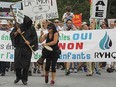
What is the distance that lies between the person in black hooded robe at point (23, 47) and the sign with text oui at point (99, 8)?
4546 millimetres

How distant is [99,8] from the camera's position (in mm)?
19344

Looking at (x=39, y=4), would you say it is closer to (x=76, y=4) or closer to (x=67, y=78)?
(x=67, y=78)

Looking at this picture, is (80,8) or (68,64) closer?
(68,64)

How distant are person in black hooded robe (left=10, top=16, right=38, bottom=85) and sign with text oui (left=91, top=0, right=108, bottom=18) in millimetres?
4546

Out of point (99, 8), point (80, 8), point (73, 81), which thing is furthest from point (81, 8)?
point (73, 81)

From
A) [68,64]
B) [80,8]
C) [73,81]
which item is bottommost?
[73,81]

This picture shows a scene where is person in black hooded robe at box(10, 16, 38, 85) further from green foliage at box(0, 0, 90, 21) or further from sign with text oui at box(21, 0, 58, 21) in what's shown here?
green foliage at box(0, 0, 90, 21)

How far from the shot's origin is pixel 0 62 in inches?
759

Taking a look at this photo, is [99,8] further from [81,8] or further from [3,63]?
[81,8]

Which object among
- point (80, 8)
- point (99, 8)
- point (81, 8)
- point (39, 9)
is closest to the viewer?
point (39, 9)

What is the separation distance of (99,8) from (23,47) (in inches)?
196

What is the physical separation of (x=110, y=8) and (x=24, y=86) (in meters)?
35.4

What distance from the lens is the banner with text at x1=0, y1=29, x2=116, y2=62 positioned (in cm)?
1869

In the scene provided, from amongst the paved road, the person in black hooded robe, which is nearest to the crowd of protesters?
the paved road
